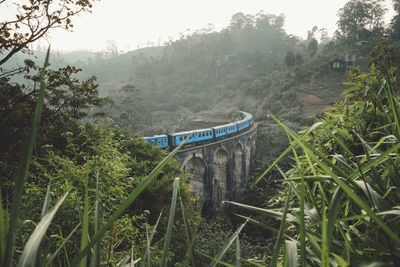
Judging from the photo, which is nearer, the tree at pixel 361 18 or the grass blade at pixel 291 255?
the grass blade at pixel 291 255

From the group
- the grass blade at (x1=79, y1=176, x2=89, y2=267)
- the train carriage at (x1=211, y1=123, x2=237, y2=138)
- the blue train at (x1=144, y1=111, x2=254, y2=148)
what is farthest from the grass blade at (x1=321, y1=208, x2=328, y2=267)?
the train carriage at (x1=211, y1=123, x2=237, y2=138)

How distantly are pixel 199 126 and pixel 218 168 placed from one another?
17.4 m

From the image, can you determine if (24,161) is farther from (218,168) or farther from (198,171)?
(218,168)

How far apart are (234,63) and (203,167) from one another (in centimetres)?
5223

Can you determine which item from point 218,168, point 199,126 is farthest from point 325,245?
point 199,126

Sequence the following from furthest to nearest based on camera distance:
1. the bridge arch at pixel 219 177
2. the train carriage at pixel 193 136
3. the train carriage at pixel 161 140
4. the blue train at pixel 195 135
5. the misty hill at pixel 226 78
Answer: the misty hill at pixel 226 78 → the bridge arch at pixel 219 177 → the train carriage at pixel 193 136 → the blue train at pixel 195 135 → the train carriage at pixel 161 140

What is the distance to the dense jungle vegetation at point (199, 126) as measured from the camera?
24.5 inches

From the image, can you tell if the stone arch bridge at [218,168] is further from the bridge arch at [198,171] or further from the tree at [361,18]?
the tree at [361,18]

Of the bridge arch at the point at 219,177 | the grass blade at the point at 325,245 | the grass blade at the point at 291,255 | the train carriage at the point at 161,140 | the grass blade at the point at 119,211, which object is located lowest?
the bridge arch at the point at 219,177

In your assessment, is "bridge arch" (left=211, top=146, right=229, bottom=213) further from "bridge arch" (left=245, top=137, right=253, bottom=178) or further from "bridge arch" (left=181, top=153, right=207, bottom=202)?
"bridge arch" (left=245, top=137, right=253, bottom=178)

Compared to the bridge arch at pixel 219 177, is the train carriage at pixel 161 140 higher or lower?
higher

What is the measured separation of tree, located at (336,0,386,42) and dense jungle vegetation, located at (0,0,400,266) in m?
0.23

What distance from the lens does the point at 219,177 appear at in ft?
56.2

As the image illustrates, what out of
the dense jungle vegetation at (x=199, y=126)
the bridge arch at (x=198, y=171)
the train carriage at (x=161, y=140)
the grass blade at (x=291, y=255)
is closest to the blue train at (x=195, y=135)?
the train carriage at (x=161, y=140)
